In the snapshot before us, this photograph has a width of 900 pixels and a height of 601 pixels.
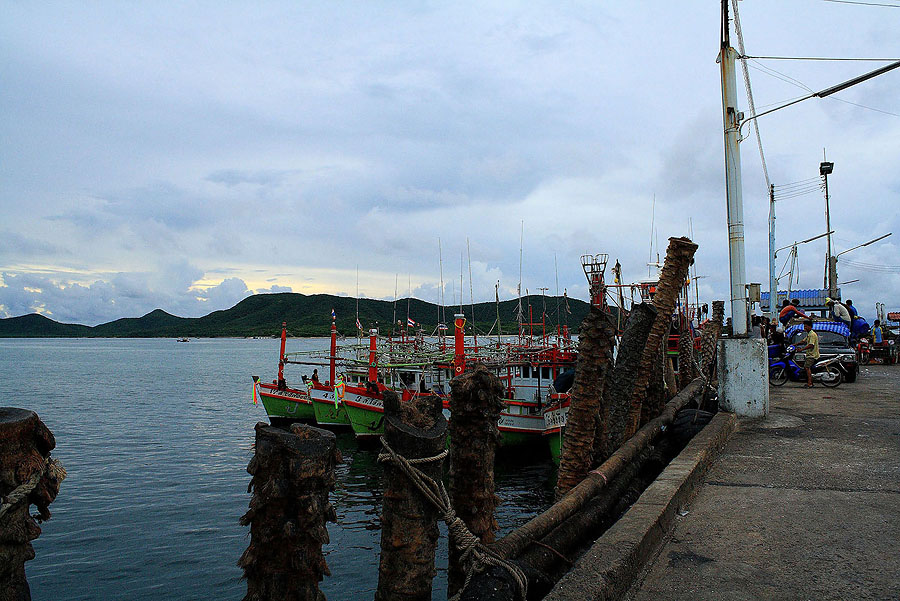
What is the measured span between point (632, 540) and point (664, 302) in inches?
233

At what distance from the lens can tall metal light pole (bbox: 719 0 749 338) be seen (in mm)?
10609

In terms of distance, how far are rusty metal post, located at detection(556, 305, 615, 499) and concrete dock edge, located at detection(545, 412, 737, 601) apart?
1.03 metres

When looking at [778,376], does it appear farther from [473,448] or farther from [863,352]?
[473,448]

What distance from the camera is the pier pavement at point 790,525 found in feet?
12.7

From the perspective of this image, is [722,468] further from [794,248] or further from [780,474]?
[794,248]

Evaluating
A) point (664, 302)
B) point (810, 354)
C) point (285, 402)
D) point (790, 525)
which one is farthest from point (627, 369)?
point (285, 402)

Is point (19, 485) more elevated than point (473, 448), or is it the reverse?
point (19, 485)

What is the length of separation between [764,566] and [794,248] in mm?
41999

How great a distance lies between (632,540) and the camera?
4.17 metres

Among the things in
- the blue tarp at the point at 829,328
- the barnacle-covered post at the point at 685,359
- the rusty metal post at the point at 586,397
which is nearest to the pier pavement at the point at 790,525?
the rusty metal post at the point at 586,397

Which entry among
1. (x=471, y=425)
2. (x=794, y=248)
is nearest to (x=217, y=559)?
(x=471, y=425)

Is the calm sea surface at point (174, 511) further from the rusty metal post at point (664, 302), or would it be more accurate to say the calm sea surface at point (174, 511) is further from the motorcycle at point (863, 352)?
the motorcycle at point (863, 352)

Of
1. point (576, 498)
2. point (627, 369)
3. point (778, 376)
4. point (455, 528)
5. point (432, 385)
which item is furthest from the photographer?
point (432, 385)

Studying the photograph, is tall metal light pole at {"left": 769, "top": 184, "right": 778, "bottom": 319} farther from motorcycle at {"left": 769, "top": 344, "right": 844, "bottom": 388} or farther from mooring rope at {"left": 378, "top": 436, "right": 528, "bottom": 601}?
mooring rope at {"left": 378, "top": 436, "right": 528, "bottom": 601}
